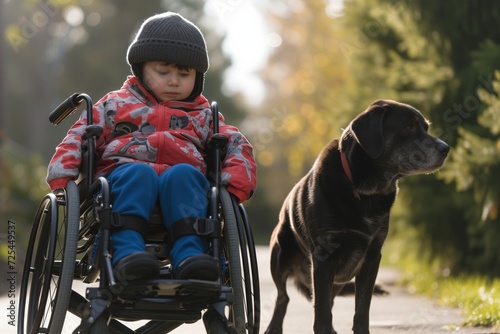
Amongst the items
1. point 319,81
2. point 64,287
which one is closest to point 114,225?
point 64,287

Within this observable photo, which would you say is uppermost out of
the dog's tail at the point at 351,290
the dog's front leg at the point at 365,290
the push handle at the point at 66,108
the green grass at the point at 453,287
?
the push handle at the point at 66,108

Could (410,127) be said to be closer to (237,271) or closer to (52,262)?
(237,271)

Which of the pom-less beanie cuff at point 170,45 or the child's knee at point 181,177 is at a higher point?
the pom-less beanie cuff at point 170,45

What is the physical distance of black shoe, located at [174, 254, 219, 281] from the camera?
349cm

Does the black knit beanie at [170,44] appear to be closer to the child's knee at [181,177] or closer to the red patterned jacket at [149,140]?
the red patterned jacket at [149,140]

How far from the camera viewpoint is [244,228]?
3.83 meters

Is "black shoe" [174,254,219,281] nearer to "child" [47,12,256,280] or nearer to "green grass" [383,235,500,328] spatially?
"child" [47,12,256,280]

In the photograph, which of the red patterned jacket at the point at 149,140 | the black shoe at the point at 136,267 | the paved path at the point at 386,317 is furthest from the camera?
the paved path at the point at 386,317

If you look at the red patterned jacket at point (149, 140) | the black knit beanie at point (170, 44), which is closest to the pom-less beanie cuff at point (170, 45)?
the black knit beanie at point (170, 44)

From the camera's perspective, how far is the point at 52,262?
12.0 ft

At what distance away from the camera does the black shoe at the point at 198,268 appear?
3486mm

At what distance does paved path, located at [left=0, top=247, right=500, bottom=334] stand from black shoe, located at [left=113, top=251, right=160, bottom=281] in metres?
2.11

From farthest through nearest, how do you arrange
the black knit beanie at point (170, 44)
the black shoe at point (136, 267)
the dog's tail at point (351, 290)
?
the dog's tail at point (351, 290), the black knit beanie at point (170, 44), the black shoe at point (136, 267)

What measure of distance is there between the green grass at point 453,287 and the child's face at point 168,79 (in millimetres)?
2442
